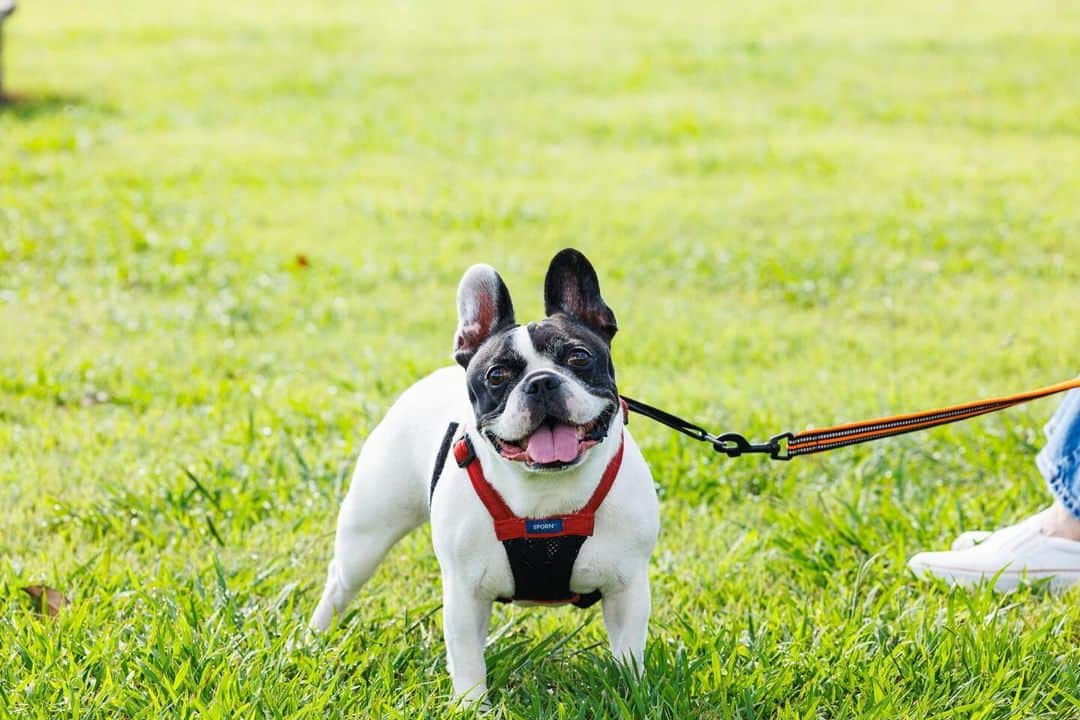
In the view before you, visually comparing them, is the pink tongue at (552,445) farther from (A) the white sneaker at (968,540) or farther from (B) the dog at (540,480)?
(A) the white sneaker at (968,540)

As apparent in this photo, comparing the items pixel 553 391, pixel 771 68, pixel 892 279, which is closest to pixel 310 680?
pixel 553 391

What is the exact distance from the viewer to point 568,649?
3.75 m

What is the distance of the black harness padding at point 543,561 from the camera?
312 cm

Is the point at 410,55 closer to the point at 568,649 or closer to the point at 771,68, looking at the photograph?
the point at 771,68

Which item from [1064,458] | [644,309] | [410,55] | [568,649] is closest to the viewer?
[568,649]

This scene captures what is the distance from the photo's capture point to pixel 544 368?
3.00 m

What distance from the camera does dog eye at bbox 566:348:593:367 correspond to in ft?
9.95

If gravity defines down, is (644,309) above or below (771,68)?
below

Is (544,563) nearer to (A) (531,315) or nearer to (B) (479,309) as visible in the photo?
(B) (479,309)

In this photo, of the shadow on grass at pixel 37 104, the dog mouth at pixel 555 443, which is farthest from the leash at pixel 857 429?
the shadow on grass at pixel 37 104

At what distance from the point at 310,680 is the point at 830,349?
3.84 m

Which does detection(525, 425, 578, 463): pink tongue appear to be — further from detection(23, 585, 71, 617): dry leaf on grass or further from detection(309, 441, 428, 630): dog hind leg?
detection(23, 585, 71, 617): dry leaf on grass

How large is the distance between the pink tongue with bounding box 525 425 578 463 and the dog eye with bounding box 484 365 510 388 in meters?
0.15

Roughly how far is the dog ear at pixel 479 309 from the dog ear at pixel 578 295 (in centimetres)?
11
